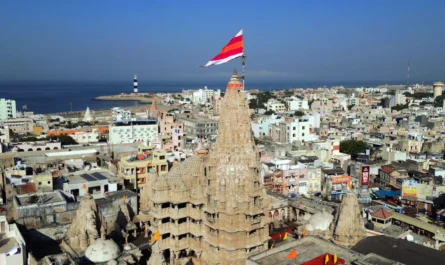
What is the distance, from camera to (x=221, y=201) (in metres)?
24.5

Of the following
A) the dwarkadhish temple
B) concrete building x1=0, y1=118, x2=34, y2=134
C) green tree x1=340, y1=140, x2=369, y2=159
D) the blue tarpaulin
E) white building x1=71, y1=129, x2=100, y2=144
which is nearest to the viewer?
the dwarkadhish temple

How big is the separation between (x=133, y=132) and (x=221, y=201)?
55.7 meters

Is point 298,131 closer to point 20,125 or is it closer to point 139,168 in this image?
point 139,168

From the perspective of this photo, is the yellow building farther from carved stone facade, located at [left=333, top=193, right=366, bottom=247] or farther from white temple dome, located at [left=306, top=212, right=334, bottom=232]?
carved stone facade, located at [left=333, top=193, right=366, bottom=247]

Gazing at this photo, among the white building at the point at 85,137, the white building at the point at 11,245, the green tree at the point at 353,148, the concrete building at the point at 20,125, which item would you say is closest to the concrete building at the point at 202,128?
the white building at the point at 85,137

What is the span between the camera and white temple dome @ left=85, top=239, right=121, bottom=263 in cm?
2511

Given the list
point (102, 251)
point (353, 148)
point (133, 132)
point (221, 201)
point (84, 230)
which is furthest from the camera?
point (133, 132)

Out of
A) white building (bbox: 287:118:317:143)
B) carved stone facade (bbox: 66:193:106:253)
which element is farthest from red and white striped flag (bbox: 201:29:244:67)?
white building (bbox: 287:118:317:143)

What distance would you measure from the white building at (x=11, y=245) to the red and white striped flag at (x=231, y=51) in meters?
16.1

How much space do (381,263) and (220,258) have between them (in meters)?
9.20

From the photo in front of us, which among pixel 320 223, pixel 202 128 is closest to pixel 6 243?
pixel 320 223

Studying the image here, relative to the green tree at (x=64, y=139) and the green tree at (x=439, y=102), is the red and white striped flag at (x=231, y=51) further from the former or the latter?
the green tree at (x=439, y=102)

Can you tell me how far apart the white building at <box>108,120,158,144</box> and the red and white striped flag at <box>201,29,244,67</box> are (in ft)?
166

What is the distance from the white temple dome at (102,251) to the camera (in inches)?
989
